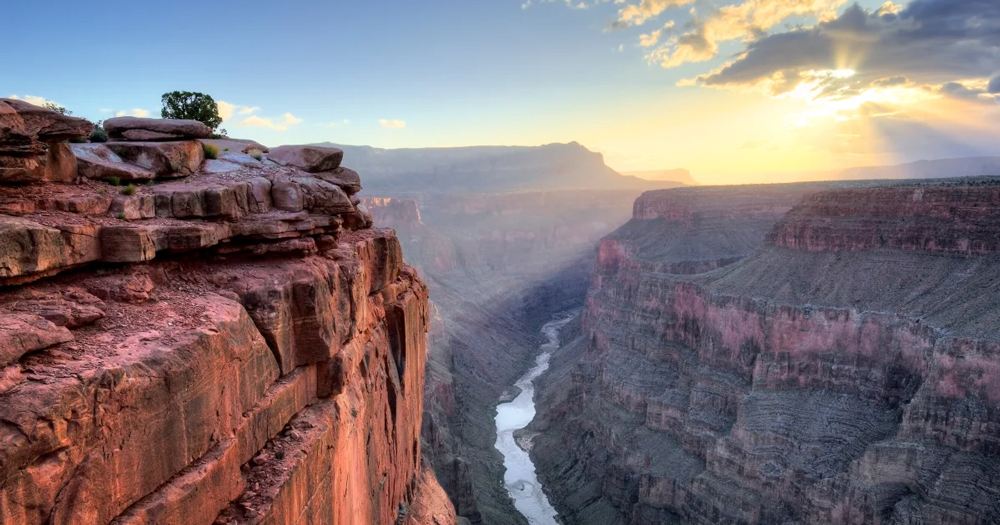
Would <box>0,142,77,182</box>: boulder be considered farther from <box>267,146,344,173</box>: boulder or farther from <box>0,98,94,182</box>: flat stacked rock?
<box>267,146,344,173</box>: boulder

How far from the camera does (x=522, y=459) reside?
6662 centimetres

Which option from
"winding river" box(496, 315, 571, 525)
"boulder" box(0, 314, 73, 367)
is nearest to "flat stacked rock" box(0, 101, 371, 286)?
"boulder" box(0, 314, 73, 367)

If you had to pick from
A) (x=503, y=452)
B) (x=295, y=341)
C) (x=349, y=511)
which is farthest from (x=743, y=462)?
(x=295, y=341)

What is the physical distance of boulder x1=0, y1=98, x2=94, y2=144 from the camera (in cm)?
1077

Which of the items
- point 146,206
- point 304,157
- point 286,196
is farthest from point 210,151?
point 146,206

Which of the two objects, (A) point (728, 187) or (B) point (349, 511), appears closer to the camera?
(B) point (349, 511)

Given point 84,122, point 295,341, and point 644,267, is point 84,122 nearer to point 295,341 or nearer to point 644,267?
point 295,341

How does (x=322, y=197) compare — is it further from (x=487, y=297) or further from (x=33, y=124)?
(x=487, y=297)

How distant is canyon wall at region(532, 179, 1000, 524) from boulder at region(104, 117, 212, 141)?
42.3m

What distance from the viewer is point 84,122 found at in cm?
1218

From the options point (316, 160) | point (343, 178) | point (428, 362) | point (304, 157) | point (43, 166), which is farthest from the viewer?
point (428, 362)

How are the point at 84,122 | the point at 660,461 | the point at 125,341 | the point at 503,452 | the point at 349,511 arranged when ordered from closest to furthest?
1. the point at 125,341
2. the point at 84,122
3. the point at 349,511
4. the point at 660,461
5. the point at 503,452

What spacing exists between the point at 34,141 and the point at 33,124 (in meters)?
0.33

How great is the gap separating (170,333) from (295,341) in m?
4.31
